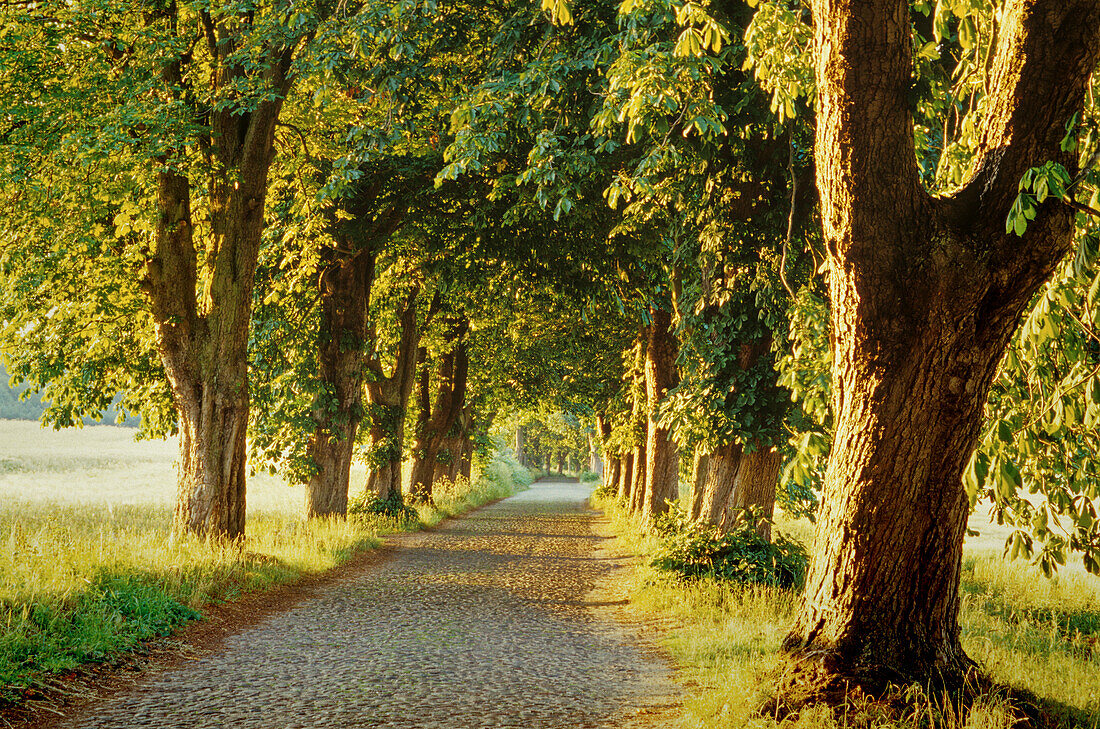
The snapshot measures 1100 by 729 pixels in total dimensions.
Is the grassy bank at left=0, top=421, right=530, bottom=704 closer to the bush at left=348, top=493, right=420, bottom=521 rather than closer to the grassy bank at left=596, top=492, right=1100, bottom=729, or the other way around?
the bush at left=348, top=493, right=420, bottom=521

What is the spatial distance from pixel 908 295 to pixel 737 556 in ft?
21.0

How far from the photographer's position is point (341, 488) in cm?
1606

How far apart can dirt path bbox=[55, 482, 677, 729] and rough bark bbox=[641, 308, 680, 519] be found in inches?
218

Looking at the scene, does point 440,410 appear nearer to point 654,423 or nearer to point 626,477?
point 626,477

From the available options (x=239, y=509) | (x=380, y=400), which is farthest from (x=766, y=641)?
(x=380, y=400)

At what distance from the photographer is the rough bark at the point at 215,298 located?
10.9m

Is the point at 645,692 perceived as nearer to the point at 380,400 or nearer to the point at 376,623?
the point at 376,623

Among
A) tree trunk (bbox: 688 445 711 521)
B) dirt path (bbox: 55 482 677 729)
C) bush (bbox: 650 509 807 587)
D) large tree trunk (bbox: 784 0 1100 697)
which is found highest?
large tree trunk (bbox: 784 0 1100 697)

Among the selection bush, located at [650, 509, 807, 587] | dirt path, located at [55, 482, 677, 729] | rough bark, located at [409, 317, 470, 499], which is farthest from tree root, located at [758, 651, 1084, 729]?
rough bark, located at [409, 317, 470, 499]

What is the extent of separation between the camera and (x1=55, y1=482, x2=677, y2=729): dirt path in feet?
17.5

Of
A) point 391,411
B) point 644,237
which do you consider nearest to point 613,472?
point 391,411

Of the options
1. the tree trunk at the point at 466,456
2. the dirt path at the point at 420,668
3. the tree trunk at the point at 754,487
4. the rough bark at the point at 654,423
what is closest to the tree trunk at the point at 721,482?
the tree trunk at the point at 754,487

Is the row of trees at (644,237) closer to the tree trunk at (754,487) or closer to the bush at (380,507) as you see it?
the tree trunk at (754,487)

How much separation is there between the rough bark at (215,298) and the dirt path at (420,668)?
7.39ft
